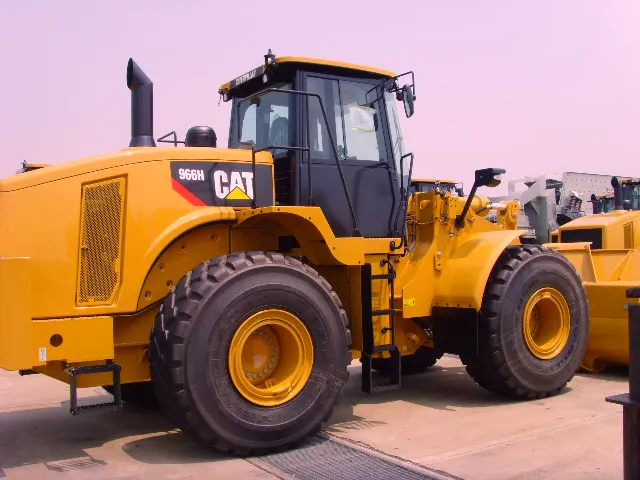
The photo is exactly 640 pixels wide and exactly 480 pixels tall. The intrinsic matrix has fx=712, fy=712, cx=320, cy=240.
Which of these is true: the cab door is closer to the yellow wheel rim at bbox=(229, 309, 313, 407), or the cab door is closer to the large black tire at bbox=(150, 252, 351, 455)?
the large black tire at bbox=(150, 252, 351, 455)

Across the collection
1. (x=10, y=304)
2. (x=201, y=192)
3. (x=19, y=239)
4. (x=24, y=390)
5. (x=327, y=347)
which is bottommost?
(x=24, y=390)

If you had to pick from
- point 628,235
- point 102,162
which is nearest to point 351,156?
point 102,162

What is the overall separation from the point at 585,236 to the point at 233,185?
6311 millimetres

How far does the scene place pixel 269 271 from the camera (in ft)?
16.4

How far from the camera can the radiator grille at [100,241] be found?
4848 millimetres

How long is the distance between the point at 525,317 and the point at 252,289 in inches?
112

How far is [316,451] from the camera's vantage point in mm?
4914

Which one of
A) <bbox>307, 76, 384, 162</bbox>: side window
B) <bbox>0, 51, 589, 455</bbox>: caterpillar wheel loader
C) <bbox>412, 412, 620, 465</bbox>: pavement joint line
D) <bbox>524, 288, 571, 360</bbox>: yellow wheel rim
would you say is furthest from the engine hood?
<bbox>524, 288, 571, 360</bbox>: yellow wheel rim

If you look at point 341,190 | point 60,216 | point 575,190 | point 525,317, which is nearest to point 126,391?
point 60,216

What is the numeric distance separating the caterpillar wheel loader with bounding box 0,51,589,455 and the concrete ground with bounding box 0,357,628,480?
12.6 inches

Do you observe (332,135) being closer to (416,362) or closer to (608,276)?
(416,362)

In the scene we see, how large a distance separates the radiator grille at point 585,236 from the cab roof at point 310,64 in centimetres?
472

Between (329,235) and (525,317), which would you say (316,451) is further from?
(525,317)

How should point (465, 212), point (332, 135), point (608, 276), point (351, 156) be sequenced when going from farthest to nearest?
point (608, 276) → point (465, 212) → point (351, 156) → point (332, 135)
